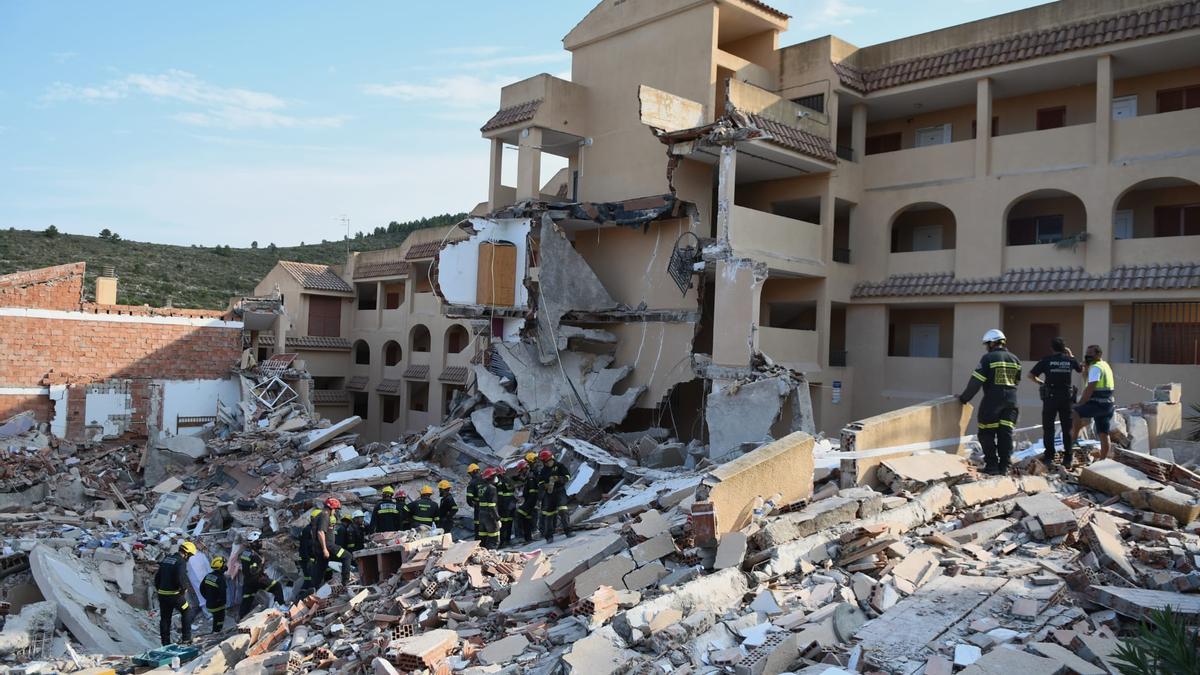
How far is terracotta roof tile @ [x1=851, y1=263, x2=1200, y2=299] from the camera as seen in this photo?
54.9 ft

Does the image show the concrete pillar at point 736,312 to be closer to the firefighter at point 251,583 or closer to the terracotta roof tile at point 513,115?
the terracotta roof tile at point 513,115

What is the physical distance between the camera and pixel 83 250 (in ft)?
173

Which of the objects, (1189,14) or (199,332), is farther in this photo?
(199,332)

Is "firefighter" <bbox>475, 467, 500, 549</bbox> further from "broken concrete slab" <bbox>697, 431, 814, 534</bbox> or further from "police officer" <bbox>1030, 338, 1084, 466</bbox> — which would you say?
"police officer" <bbox>1030, 338, 1084, 466</bbox>

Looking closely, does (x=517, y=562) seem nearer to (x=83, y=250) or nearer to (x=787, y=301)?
(x=787, y=301)

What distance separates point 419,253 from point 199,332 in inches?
368

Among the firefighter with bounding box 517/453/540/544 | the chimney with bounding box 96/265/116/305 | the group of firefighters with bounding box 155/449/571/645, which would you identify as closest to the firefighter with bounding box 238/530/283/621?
the group of firefighters with bounding box 155/449/571/645

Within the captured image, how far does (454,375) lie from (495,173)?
10.4m

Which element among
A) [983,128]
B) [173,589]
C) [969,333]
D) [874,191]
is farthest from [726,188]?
[173,589]

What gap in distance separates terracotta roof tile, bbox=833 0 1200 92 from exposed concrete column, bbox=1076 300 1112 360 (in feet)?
16.8

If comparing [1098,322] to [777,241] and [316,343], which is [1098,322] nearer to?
[777,241]

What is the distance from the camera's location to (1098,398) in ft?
38.0

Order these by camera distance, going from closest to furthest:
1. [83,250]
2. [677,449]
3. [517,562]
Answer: [517,562] < [677,449] < [83,250]

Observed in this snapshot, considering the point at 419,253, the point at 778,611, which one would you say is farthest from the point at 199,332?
the point at 778,611
